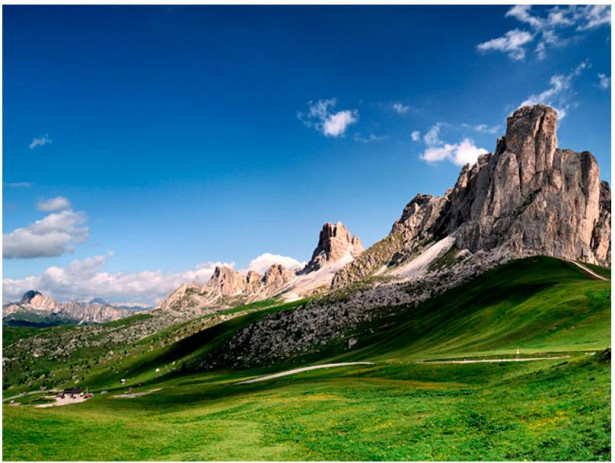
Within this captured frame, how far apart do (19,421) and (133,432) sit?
10266 mm

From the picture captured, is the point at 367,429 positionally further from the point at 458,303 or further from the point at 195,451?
the point at 458,303

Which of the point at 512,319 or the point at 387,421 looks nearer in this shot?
the point at 387,421

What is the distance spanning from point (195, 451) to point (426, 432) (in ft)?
56.6

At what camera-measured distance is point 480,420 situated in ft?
107

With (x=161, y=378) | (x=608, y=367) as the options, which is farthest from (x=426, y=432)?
(x=161, y=378)

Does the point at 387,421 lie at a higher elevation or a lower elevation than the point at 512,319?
lower

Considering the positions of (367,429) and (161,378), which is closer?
(367,429)

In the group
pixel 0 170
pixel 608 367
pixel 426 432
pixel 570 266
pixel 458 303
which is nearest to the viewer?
pixel 0 170

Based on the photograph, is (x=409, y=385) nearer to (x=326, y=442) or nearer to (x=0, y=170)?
(x=326, y=442)

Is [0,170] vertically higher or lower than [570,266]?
higher

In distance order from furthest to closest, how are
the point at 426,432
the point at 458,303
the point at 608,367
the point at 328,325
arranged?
1. the point at 328,325
2. the point at 458,303
3. the point at 608,367
4. the point at 426,432

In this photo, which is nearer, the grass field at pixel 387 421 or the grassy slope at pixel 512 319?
the grass field at pixel 387 421

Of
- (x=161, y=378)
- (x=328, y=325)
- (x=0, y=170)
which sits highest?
(x=0, y=170)

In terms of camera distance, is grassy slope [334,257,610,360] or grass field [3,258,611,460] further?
grassy slope [334,257,610,360]
